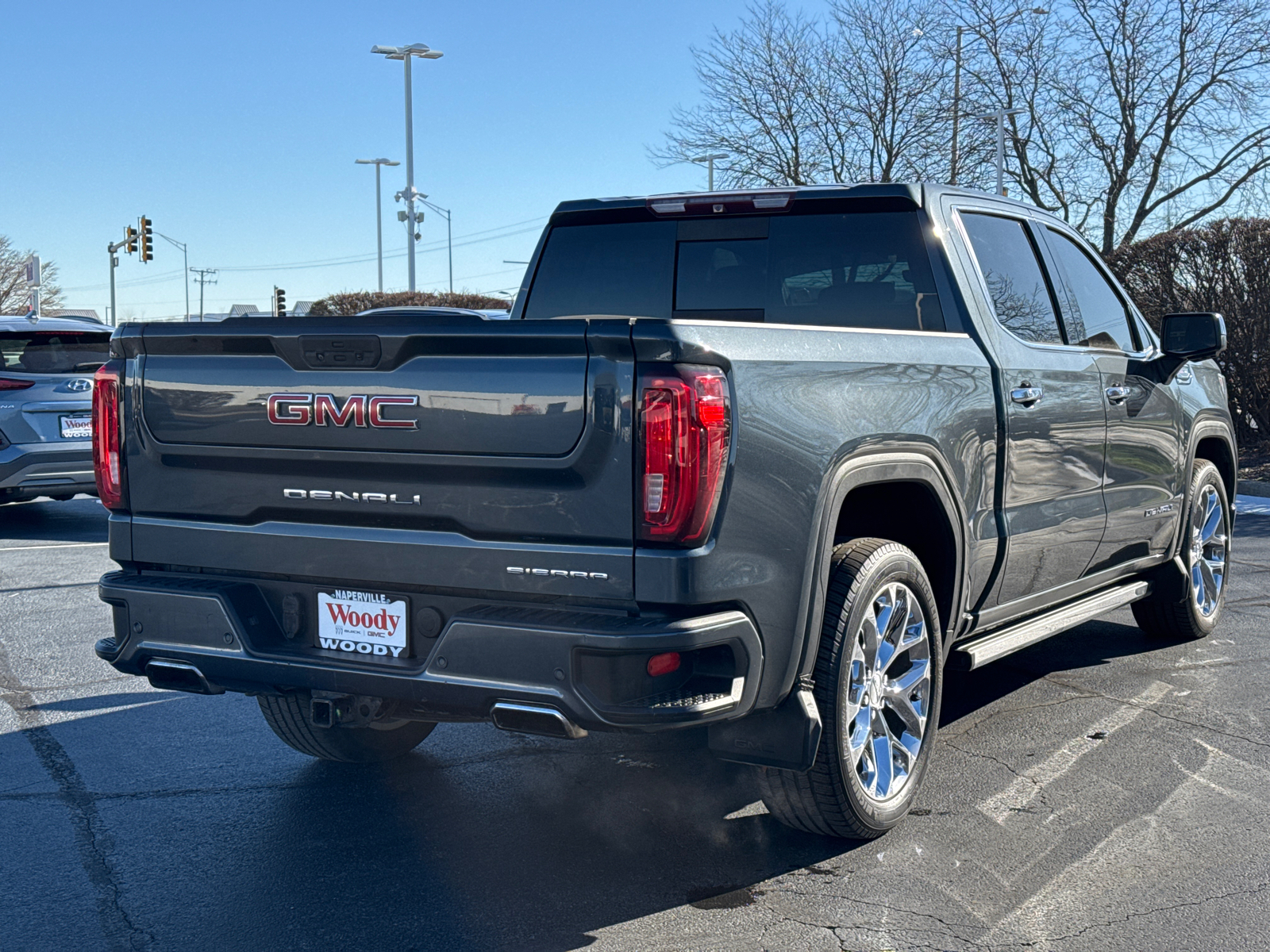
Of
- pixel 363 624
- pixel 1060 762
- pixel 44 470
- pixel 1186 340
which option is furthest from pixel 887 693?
pixel 44 470

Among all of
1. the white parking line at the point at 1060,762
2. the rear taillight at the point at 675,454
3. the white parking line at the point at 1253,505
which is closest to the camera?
the rear taillight at the point at 675,454

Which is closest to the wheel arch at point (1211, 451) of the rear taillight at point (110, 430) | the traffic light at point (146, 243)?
the rear taillight at point (110, 430)

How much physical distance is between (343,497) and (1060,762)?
2.74m

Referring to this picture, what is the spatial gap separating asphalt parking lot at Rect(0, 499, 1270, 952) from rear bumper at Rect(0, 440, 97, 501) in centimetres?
513

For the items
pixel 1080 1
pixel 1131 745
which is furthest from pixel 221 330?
pixel 1080 1

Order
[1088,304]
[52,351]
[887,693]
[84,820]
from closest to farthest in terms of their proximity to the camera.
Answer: [887,693] → [84,820] → [1088,304] → [52,351]

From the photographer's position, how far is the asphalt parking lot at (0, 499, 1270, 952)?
3.22 m

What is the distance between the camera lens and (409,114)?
3350cm

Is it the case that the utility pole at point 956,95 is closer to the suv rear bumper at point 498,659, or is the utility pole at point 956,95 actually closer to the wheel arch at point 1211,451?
the wheel arch at point 1211,451

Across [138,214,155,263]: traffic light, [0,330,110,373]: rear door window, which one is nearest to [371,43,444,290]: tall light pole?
[138,214,155,263]: traffic light

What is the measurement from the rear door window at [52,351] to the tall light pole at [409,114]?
79.6 feet

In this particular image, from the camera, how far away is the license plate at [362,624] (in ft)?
11.0

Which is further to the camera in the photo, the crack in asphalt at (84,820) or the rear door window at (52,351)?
the rear door window at (52,351)

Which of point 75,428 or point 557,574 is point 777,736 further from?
point 75,428
